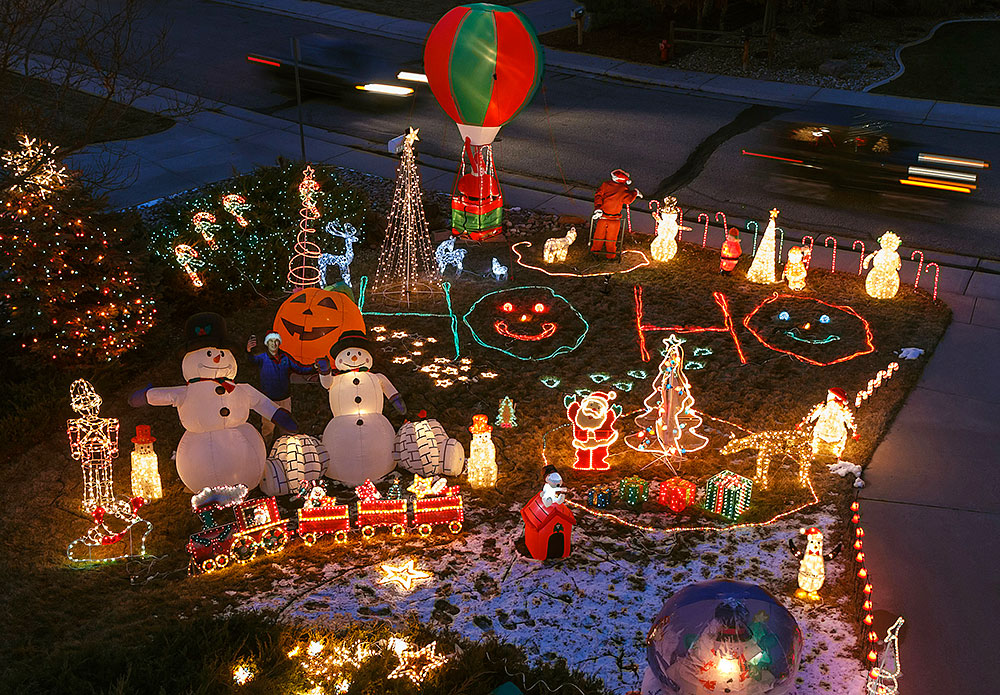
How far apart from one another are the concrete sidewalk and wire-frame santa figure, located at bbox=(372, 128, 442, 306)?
11.6 m

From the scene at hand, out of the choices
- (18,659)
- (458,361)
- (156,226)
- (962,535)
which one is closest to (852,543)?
(962,535)

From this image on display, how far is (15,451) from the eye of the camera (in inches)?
410

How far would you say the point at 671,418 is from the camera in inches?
404

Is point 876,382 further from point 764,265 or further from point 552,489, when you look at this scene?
point 552,489

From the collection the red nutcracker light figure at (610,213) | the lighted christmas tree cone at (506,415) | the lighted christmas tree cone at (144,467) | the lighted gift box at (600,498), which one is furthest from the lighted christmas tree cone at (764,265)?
the lighted christmas tree cone at (144,467)

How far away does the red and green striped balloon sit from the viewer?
14008 millimetres

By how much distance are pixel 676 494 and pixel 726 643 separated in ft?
9.64

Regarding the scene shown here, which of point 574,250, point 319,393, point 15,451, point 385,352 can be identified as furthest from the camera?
point 574,250

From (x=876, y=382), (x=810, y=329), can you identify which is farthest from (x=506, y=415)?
(x=810, y=329)

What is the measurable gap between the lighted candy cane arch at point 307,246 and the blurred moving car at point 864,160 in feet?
31.3

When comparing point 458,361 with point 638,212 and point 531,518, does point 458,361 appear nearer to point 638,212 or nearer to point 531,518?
point 531,518

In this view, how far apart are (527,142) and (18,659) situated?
47.7 feet

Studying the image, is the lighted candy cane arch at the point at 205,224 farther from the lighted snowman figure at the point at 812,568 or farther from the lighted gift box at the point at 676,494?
the lighted snowman figure at the point at 812,568

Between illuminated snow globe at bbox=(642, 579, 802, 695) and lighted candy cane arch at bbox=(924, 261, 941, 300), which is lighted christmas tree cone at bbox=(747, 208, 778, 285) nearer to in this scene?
lighted candy cane arch at bbox=(924, 261, 941, 300)
